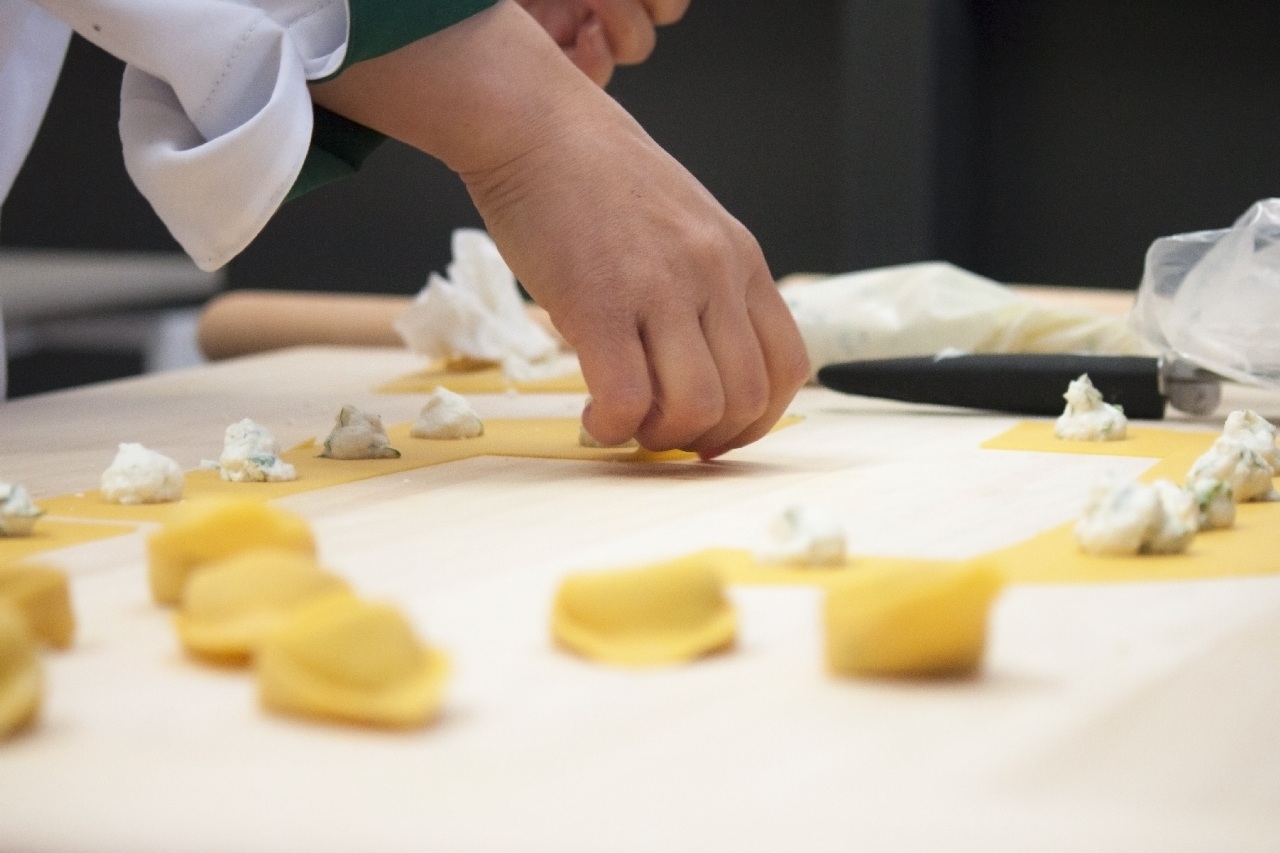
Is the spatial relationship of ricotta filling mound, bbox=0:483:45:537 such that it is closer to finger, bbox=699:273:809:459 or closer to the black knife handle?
finger, bbox=699:273:809:459

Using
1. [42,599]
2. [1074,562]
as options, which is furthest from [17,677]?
[1074,562]

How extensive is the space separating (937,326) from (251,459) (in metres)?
0.67

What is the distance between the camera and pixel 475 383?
51.3 inches

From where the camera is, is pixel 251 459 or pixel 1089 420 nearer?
pixel 251 459

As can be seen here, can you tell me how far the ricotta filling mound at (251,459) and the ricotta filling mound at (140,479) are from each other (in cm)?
6

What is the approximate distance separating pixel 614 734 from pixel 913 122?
2.27 metres

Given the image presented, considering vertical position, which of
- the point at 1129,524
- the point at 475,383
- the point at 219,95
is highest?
the point at 219,95

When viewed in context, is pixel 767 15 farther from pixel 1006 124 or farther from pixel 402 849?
pixel 402 849

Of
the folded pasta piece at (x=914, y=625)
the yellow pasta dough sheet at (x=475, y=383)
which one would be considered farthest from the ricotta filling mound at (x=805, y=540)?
the yellow pasta dough sheet at (x=475, y=383)

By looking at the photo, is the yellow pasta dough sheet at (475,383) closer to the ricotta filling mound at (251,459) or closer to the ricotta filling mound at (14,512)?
the ricotta filling mound at (251,459)

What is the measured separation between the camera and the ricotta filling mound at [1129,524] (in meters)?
0.58

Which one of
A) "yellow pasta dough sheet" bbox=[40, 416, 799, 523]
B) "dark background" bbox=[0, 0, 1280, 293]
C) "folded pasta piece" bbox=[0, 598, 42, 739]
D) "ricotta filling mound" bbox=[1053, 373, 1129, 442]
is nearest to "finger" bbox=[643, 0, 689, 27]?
"yellow pasta dough sheet" bbox=[40, 416, 799, 523]

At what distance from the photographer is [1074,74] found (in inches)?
101

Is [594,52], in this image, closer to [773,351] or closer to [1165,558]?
[773,351]
